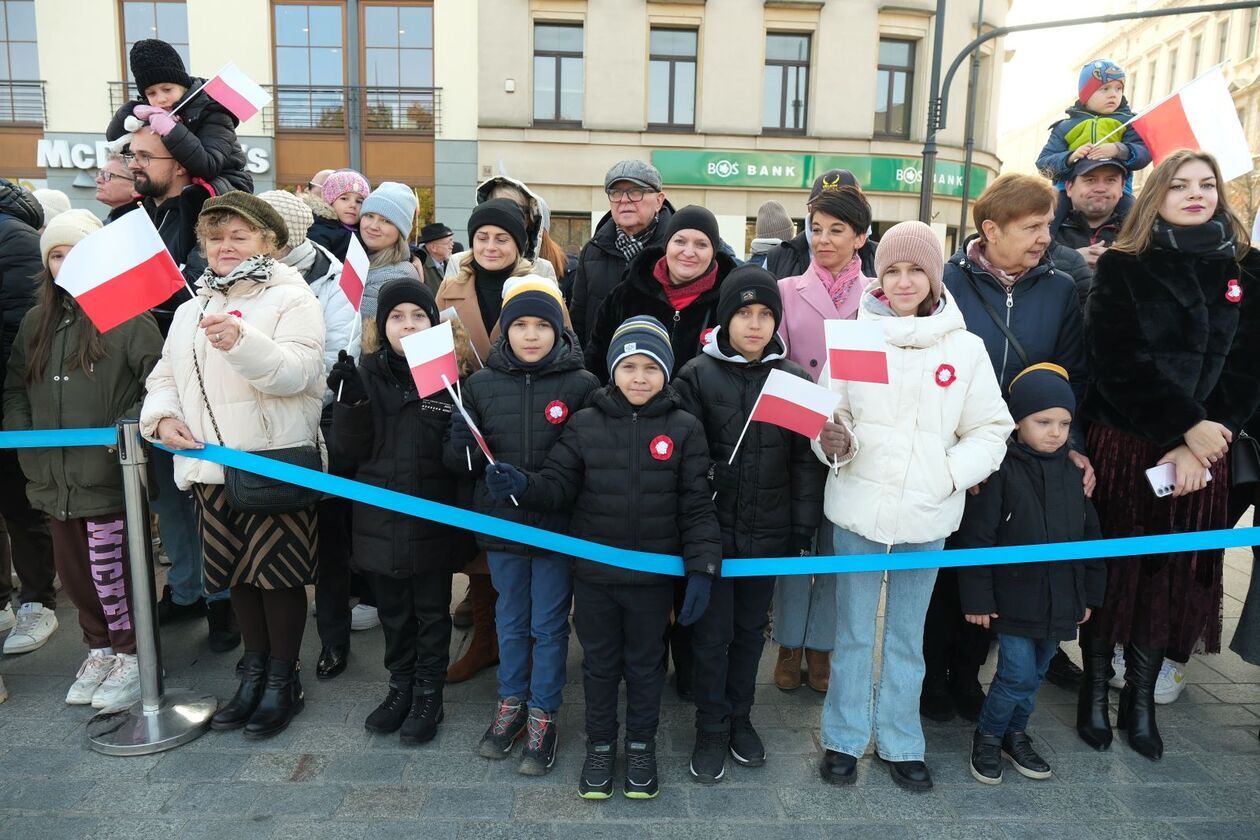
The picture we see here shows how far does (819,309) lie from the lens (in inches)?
145

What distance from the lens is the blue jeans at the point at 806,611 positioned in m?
3.62

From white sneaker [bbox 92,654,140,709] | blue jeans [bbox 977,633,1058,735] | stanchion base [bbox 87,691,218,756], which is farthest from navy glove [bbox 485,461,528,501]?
blue jeans [bbox 977,633,1058,735]

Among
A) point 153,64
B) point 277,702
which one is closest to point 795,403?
point 277,702

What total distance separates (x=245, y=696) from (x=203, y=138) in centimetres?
297

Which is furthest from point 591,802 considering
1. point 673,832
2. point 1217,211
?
point 1217,211

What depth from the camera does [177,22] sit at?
18156mm

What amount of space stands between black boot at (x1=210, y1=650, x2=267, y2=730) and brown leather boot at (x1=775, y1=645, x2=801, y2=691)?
7.67 feet

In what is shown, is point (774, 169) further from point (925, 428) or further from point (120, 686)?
point (120, 686)

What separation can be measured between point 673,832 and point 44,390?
321 centimetres

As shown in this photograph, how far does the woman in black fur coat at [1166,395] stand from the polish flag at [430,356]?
2599mm

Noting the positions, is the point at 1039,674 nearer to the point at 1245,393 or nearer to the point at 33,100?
the point at 1245,393

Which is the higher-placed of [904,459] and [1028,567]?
[904,459]

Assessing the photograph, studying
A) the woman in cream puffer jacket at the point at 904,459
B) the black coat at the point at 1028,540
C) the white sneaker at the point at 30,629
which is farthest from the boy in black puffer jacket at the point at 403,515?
the black coat at the point at 1028,540

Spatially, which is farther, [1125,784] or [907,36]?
[907,36]
